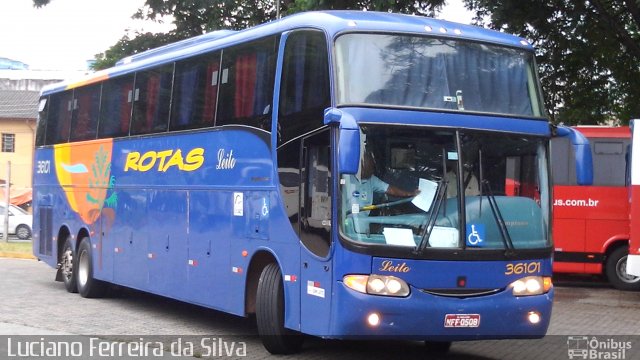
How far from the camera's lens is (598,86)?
23.2 metres

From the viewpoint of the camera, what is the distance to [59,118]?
58.8 feet

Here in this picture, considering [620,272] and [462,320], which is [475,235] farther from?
[620,272]

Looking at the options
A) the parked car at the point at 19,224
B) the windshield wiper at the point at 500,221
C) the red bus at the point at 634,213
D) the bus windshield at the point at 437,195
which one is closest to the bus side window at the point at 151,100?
the bus windshield at the point at 437,195

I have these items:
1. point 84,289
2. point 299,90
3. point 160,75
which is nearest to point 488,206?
point 299,90

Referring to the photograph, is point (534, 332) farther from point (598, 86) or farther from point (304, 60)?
point (598, 86)

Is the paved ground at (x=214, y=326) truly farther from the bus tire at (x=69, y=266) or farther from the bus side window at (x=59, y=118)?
the bus side window at (x=59, y=118)

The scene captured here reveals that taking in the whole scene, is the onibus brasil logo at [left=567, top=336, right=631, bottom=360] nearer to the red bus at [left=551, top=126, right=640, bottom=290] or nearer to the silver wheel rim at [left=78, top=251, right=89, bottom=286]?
the red bus at [left=551, top=126, right=640, bottom=290]

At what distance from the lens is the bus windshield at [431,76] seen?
9.08 metres

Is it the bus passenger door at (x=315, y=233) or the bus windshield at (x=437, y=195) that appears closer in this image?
the bus windshield at (x=437, y=195)

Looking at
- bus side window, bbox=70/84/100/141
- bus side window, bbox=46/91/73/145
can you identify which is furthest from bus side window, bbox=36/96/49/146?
bus side window, bbox=70/84/100/141

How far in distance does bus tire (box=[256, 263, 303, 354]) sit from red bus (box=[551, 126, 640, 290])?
10007mm

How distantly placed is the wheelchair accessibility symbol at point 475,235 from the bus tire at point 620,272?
10814mm

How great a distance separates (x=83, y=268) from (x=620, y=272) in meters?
10.7

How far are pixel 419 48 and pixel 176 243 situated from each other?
5147 mm
